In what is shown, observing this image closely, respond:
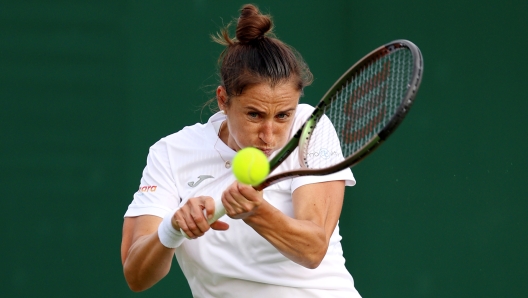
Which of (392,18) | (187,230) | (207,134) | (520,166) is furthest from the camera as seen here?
(392,18)

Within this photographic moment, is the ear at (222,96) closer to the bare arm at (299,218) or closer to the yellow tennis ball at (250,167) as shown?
the bare arm at (299,218)

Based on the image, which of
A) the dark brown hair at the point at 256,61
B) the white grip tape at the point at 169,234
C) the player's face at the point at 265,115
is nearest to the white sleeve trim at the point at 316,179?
the player's face at the point at 265,115

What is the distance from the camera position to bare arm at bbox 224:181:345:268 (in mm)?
1959

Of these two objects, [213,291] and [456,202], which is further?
[456,202]

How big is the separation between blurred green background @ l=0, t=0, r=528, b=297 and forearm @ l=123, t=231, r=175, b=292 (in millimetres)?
1168

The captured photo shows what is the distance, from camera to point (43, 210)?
11.3 ft

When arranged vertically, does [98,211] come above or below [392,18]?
below

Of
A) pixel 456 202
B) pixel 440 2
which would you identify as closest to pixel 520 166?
pixel 456 202

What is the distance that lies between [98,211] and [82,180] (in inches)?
5.7

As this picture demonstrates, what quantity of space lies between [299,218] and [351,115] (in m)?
0.30

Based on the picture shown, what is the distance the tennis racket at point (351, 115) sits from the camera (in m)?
2.02

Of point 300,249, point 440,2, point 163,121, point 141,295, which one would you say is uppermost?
point 440,2

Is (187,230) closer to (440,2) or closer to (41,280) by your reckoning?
(41,280)

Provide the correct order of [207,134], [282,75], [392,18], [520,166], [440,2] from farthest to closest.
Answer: [392,18], [440,2], [520,166], [207,134], [282,75]
